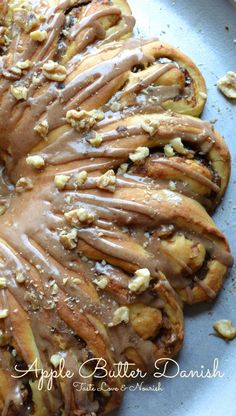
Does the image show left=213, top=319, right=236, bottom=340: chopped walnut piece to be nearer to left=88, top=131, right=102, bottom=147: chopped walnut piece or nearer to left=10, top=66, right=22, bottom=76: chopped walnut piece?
left=88, top=131, right=102, bottom=147: chopped walnut piece

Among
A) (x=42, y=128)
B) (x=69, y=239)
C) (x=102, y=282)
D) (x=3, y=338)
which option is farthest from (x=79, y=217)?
(x=3, y=338)

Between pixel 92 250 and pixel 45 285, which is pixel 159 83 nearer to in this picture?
pixel 92 250

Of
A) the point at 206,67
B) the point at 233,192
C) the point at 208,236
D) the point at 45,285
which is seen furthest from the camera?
the point at 206,67

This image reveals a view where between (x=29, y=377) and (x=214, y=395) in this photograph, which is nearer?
(x=29, y=377)

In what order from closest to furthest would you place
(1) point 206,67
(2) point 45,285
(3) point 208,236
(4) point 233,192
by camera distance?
1. (2) point 45,285
2. (3) point 208,236
3. (4) point 233,192
4. (1) point 206,67

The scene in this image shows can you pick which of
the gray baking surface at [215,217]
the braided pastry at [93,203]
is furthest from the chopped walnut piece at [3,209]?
the gray baking surface at [215,217]

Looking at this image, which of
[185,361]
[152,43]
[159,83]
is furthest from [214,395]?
[152,43]

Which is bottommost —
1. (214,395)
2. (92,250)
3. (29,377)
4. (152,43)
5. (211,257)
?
(214,395)

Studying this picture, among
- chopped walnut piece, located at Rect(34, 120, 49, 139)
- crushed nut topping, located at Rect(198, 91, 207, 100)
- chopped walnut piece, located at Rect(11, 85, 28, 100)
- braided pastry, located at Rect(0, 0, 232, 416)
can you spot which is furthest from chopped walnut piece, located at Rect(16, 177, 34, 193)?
crushed nut topping, located at Rect(198, 91, 207, 100)
